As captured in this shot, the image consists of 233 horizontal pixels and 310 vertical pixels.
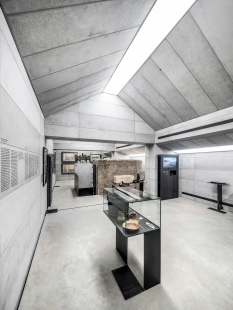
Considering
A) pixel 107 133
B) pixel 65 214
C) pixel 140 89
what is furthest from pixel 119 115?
pixel 65 214

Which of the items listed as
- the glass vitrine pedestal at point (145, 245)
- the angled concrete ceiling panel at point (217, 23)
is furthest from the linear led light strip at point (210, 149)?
the glass vitrine pedestal at point (145, 245)

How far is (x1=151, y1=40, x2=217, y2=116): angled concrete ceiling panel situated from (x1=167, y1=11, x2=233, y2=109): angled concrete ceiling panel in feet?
0.33

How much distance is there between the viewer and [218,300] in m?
1.81

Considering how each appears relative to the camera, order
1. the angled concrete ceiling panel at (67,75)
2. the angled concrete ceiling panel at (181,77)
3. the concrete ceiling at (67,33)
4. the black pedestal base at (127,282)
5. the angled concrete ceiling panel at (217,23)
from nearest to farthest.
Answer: the concrete ceiling at (67,33) → the black pedestal base at (127,282) → the angled concrete ceiling panel at (217,23) → the angled concrete ceiling panel at (67,75) → the angled concrete ceiling panel at (181,77)

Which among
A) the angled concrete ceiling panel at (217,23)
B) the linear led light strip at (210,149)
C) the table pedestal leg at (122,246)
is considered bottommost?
the table pedestal leg at (122,246)

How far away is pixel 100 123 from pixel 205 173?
488 centimetres

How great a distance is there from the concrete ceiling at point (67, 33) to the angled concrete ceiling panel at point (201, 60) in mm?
887

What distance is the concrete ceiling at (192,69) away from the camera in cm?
246

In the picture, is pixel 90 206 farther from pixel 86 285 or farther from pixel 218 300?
pixel 218 300

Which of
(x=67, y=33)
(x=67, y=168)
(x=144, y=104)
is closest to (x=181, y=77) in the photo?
(x=144, y=104)

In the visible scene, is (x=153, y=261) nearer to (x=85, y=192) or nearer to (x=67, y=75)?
(x=67, y=75)

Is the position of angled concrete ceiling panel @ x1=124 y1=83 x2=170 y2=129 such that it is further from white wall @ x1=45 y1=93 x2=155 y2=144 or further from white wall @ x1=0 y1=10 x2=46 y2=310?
white wall @ x1=0 y1=10 x2=46 y2=310

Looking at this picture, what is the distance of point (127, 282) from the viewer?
2055 millimetres

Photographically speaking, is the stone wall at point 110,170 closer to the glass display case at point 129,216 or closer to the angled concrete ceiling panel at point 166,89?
the angled concrete ceiling panel at point 166,89
